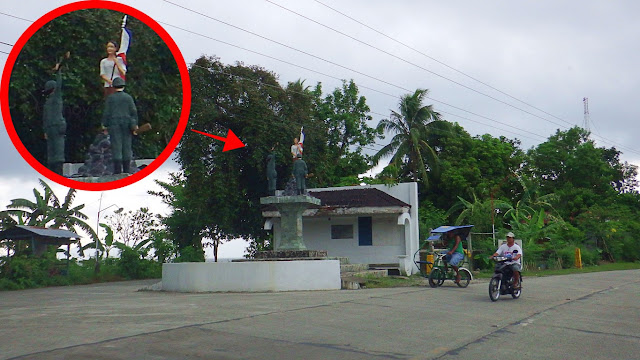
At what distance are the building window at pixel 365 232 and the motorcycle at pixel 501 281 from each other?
12730 mm

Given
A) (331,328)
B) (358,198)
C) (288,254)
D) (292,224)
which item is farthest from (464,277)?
(358,198)

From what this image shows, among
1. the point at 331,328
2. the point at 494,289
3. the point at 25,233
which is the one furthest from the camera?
the point at 25,233

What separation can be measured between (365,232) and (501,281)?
43.3 ft

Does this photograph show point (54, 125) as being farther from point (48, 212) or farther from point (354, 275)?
point (48, 212)

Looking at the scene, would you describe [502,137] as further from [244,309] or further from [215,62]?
[244,309]

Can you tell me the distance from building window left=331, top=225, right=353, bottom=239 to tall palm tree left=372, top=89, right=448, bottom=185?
47.6 ft

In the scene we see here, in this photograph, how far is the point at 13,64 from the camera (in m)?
6.09

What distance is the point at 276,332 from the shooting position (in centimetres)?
937

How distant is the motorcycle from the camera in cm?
1404

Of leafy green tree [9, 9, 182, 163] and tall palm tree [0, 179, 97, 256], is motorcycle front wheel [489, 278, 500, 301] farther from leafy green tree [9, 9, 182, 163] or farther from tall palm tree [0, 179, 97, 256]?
tall palm tree [0, 179, 97, 256]

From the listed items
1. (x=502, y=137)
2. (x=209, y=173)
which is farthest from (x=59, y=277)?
(x=502, y=137)

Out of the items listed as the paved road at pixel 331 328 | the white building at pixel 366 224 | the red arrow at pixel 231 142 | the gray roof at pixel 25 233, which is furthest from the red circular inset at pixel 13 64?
the gray roof at pixel 25 233

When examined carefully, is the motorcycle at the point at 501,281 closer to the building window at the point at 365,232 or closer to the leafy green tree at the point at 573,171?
the building window at the point at 365,232

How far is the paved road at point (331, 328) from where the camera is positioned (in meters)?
7.99
